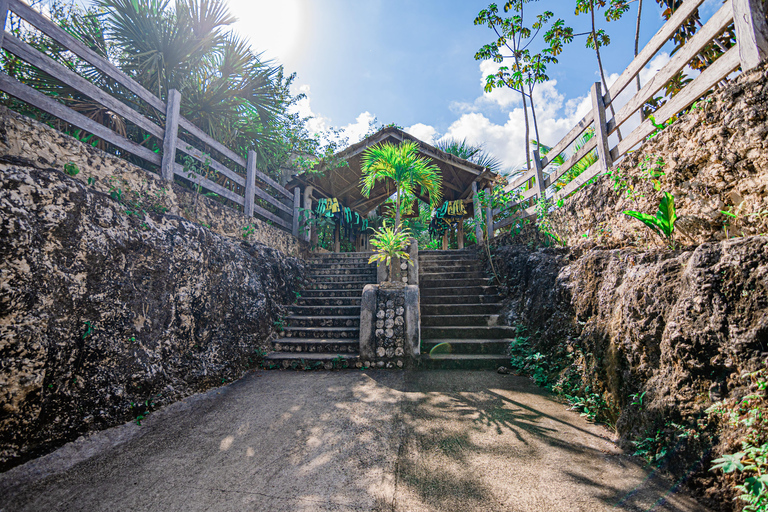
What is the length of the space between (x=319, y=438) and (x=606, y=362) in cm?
264

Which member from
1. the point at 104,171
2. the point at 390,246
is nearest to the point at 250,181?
the point at 104,171

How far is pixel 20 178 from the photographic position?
7.39 feet

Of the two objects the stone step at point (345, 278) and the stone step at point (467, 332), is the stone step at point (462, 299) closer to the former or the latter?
the stone step at point (467, 332)

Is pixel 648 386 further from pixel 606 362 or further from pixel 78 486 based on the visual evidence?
pixel 78 486

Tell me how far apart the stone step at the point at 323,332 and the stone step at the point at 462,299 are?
59.9 inches

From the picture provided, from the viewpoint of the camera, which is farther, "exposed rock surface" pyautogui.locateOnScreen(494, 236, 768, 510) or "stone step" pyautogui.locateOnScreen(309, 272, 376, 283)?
Answer: "stone step" pyautogui.locateOnScreen(309, 272, 376, 283)

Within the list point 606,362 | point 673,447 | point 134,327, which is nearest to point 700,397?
point 673,447

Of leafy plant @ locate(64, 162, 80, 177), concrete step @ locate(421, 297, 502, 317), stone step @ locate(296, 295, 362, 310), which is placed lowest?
concrete step @ locate(421, 297, 502, 317)

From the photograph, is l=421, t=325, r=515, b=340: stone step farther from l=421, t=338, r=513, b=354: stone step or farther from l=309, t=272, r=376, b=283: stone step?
l=309, t=272, r=376, b=283: stone step

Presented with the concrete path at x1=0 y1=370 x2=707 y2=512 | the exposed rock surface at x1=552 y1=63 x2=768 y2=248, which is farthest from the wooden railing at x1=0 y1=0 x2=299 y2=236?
the exposed rock surface at x1=552 y1=63 x2=768 y2=248

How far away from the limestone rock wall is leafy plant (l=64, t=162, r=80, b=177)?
0.04 metres

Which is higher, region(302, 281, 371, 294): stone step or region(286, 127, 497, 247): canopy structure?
region(286, 127, 497, 247): canopy structure

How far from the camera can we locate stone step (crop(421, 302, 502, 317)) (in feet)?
17.5

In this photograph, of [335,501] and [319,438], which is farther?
[319,438]
